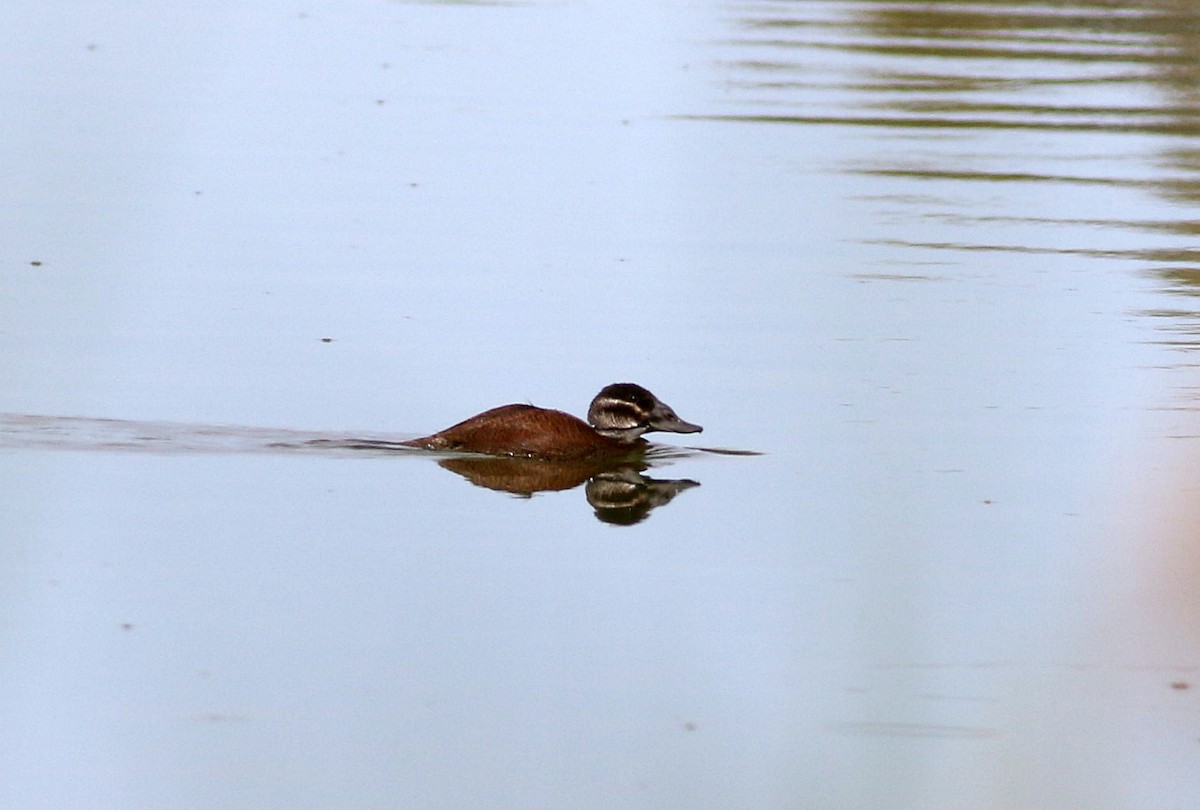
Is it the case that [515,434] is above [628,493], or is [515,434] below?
above

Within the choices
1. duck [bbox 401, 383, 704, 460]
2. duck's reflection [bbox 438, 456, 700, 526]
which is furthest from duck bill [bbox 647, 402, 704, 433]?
duck's reflection [bbox 438, 456, 700, 526]

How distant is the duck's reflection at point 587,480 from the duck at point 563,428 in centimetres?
4

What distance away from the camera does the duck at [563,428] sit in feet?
23.7

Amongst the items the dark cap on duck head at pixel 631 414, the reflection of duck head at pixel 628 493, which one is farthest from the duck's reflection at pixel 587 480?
the dark cap on duck head at pixel 631 414

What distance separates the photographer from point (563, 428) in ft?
24.1

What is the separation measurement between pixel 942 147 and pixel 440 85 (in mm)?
3583

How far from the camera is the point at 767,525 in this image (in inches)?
258

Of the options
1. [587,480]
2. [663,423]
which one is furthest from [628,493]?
[663,423]

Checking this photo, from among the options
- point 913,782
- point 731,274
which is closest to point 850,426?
point 731,274

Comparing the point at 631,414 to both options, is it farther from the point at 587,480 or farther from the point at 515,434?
the point at 515,434

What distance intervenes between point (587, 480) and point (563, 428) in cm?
20

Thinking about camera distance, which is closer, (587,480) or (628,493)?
(628,493)

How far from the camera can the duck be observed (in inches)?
285

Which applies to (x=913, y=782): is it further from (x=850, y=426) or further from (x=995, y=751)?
(x=850, y=426)
